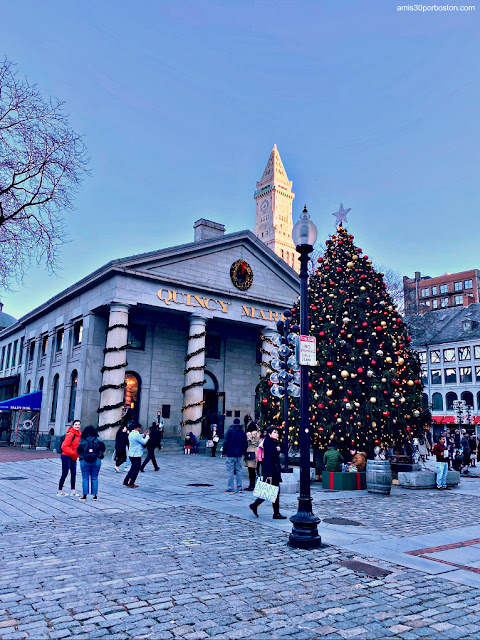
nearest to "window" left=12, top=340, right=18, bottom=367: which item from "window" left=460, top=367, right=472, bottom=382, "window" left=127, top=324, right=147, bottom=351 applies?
"window" left=127, top=324, right=147, bottom=351

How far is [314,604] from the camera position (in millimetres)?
5414

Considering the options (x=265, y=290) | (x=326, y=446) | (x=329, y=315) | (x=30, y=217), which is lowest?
(x=326, y=446)

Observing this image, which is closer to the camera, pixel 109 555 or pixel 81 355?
pixel 109 555

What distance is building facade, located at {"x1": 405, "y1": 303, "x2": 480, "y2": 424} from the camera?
173 feet

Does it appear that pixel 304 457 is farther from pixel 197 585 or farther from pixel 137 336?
pixel 137 336

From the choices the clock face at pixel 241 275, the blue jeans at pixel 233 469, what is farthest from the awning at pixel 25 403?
the blue jeans at pixel 233 469

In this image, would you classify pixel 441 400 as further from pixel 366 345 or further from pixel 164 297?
pixel 366 345

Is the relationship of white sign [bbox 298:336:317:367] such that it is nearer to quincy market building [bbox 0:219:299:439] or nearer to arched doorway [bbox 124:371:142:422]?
quincy market building [bbox 0:219:299:439]

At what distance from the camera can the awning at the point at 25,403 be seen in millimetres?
34787

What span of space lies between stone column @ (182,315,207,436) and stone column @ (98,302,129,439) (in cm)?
406

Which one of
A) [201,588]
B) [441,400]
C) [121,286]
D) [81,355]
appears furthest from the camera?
[441,400]

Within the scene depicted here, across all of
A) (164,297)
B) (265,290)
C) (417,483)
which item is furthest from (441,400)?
(417,483)

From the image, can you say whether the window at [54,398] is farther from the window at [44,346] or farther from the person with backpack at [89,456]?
the person with backpack at [89,456]

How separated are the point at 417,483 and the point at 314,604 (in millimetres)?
11912
